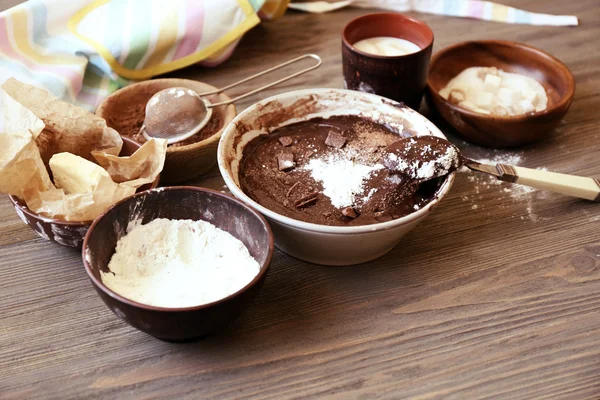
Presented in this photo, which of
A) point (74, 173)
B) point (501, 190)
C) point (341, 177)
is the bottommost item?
point (501, 190)

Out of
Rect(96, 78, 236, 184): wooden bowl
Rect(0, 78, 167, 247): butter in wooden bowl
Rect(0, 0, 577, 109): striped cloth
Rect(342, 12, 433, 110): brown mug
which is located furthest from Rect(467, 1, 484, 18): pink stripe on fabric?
Rect(0, 78, 167, 247): butter in wooden bowl

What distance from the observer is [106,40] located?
1239 mm

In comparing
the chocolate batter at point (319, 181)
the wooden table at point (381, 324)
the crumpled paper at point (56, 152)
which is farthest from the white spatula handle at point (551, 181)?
the crumpled paper at point (56, 152)

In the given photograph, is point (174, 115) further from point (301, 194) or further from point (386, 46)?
point (386, 46)

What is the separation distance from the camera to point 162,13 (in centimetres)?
129

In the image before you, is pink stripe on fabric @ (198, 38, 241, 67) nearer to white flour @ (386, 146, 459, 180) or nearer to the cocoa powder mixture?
the cocoa powder mixture

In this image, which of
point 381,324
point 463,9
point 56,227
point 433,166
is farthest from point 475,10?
point 56,227

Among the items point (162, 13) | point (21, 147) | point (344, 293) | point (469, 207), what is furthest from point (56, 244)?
point (469, 207)

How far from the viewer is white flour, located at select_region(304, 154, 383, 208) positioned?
0.93 m

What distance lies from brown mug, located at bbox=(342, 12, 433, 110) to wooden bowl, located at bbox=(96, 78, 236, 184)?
236 millimetres

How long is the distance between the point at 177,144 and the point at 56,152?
196 millimetres

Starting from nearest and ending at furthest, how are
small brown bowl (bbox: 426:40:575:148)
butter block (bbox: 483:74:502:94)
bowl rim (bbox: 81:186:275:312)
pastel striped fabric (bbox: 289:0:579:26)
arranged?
bowl rim (bbox: 81:186:275:312) → small brown bowl (bbox: 426:40:575:148) → butter block (bbox: 483:74:502:94) → pastel striped fabric (bbox: 289:0:579:26)

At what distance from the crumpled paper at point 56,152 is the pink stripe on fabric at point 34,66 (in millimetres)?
221

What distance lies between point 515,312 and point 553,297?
68mm
